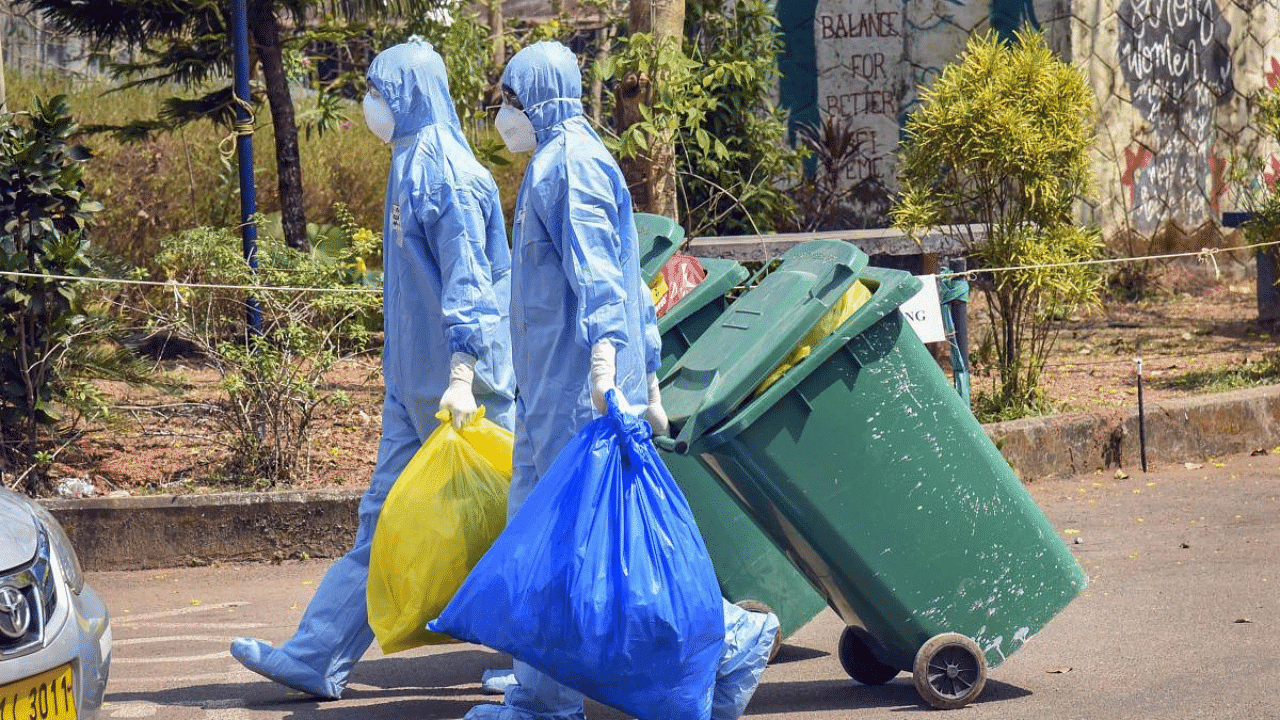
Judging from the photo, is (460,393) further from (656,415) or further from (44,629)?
(44,629)

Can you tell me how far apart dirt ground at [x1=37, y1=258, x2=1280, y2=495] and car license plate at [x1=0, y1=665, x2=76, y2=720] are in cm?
348

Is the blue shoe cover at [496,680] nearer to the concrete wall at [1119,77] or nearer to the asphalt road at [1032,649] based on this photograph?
the asphalt road at [1032,649]

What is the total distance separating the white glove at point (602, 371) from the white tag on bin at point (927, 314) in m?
3.54

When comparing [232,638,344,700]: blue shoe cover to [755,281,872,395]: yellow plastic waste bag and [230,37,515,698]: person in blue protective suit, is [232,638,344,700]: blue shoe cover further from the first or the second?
[755,281,872,395]: yellow plastic waste bag

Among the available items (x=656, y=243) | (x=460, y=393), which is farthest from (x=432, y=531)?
(x=656, y=243)

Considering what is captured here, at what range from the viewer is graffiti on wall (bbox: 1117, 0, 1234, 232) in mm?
12633

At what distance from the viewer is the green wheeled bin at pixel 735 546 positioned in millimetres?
5172

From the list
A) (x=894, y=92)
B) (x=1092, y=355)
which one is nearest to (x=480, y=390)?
(x=1092, y=355)

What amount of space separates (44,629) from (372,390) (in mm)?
5373

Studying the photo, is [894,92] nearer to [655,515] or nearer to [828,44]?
[828,44]

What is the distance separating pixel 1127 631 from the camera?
17.8ft

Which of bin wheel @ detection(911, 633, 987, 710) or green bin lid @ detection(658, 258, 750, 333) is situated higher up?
green bin lid @ detection(658, 258, 750, 333)

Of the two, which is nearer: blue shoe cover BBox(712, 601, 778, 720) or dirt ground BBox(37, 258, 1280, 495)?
blue shoe cover BBox(712, 601, 778, 720)

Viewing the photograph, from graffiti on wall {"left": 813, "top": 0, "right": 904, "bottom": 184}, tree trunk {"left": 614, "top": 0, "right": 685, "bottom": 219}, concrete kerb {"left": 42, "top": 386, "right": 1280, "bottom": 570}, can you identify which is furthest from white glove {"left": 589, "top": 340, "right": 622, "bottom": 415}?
graffiti on wall {"left": 813, "top": 0, "right": 904, "bottom": 184}
